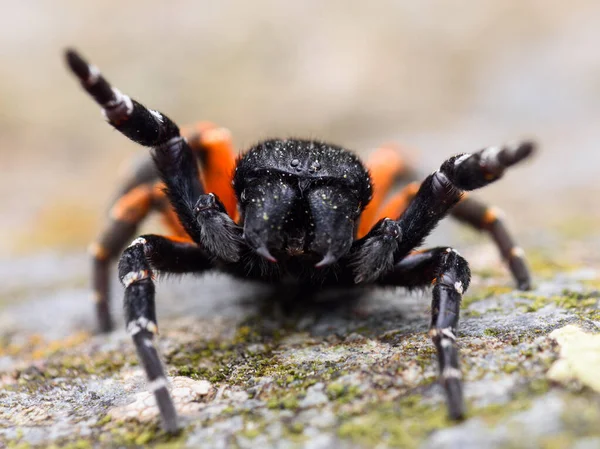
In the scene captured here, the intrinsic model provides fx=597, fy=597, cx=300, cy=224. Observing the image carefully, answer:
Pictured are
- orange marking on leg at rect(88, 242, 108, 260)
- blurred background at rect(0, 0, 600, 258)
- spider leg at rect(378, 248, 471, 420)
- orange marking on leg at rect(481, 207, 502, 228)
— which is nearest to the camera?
spider leg at rect(378, 248, 471, 420)

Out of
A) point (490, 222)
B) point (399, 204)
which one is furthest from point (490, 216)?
point (399, 204)

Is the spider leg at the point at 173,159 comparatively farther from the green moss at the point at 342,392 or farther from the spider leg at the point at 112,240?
the spider leg at the point at 112,240

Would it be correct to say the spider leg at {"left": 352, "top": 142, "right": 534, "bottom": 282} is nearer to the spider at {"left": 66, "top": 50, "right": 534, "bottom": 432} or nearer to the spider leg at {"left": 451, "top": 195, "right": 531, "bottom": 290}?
the spider at {"left": 66, "top": 50, "right": 534, "bottom": 432}

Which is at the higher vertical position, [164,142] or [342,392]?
[164,142]

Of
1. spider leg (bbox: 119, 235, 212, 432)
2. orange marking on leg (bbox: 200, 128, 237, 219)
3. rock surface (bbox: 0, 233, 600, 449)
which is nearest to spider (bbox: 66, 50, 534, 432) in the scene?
spider leg (bbox: 119, 235, 212, 432)

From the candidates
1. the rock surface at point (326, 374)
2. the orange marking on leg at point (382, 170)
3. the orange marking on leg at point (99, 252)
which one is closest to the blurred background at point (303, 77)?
the orange marking on leg at point (382, 170)

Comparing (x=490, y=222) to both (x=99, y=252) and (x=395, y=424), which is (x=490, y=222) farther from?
(x=99, y=252)

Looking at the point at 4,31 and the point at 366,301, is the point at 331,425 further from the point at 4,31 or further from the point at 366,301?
the point at 4,31
